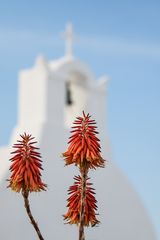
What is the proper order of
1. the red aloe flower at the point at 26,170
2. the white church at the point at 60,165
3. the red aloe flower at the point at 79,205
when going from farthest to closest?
the white church at the point at 60,165 < the red aloe flower at the point at 79,205 < the red aloe flower at the point at 26,170

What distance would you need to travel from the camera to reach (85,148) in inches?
591

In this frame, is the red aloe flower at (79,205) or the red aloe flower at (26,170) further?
the red aloe flower at (79,205)

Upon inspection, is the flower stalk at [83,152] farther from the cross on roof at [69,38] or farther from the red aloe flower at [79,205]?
the cross on roof at [69,38]

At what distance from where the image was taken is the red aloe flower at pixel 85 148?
15.0 meters

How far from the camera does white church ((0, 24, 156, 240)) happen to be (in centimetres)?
3011

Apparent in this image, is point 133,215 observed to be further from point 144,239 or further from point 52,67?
point 52,67

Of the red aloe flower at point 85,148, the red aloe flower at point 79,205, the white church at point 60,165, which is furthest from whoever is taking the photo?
the white church at point 60,165

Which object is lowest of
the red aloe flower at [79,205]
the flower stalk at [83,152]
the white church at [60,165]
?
the red aloe flower at [79,205]

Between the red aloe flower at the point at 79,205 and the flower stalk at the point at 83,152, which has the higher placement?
the flower stalk at the point at 83,152

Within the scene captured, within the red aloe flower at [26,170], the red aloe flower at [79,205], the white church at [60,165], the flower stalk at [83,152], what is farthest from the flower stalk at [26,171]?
the white church at [60,165]

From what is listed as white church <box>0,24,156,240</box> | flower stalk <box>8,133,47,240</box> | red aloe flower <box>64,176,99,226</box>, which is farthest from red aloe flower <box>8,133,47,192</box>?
white church <box>0,24,156,240</box>

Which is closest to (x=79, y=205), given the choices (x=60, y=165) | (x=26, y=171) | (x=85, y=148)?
(x=26, y=171)

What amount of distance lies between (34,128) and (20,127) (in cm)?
58

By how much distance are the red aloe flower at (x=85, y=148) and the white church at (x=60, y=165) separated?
15028 mm
